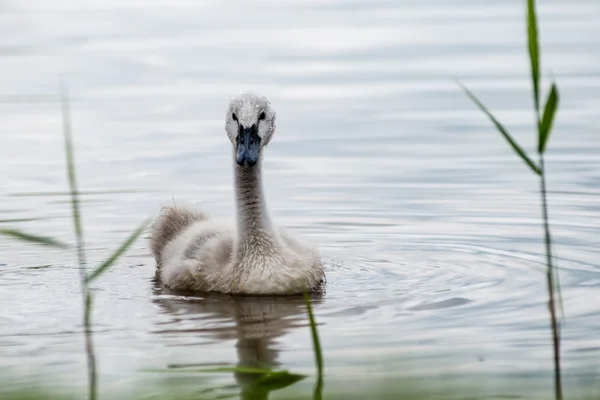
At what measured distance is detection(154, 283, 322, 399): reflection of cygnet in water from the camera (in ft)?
25.9

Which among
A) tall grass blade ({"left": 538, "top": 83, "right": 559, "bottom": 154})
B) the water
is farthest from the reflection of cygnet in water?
tall grass blade ({"left": 538, "top": 83, "right": 559, "bottom": 154})

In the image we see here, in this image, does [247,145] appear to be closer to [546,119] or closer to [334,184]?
[334,184]

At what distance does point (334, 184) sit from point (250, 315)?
151 inches

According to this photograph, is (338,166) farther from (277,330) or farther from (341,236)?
(277,330)

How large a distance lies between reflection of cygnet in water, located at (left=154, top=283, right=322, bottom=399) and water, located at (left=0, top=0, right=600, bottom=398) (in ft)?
0.09

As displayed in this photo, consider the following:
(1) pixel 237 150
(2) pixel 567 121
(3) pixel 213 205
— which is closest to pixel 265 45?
(2) pixel 567 121

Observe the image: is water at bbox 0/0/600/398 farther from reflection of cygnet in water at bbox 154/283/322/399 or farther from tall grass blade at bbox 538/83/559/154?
tall grass blade at bbox 538/83/559/154

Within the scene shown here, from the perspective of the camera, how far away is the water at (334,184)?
773 cm

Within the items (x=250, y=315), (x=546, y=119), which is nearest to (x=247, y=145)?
(x=250, y=315)

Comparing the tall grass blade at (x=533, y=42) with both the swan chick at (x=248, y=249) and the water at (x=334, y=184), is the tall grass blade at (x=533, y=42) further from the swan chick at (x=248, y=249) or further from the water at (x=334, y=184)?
the swan chick at (x=248, y=249)

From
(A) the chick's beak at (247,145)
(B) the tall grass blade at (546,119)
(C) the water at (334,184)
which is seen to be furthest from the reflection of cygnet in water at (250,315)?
(B) the tall grass blade at (546,119)

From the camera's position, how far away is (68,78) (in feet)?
58.2

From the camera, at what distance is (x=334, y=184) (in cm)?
1261

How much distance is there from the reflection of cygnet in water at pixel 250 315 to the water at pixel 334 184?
3 cm
